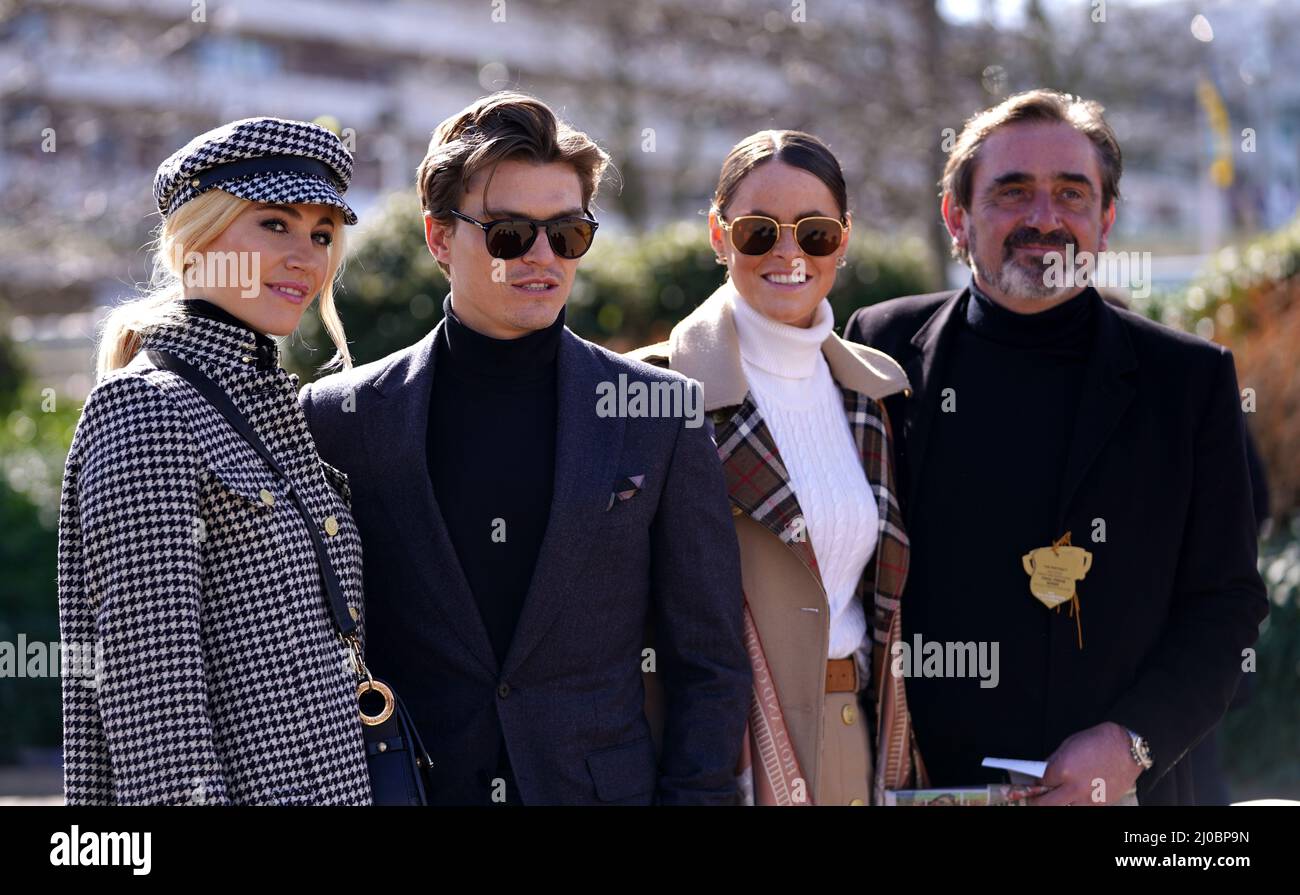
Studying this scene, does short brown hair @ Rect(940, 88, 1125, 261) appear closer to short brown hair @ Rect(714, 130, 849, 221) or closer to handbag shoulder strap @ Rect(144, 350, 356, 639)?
short brown hair @ Rect(714, 130, 849, 221)

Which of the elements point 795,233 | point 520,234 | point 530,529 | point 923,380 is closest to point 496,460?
point 530,529

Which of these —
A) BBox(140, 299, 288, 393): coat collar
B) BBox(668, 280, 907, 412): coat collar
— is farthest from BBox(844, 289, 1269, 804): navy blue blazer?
BBox(140, 299, 288, 393): coat collar

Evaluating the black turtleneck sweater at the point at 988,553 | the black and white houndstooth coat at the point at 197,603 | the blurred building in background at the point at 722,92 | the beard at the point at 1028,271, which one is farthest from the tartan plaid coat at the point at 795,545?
the blurred building in background at the point at 722,92

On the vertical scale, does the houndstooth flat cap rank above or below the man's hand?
above

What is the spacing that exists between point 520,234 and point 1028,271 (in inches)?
53.1

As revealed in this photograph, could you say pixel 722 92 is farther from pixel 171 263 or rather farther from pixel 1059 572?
pixel 171 263

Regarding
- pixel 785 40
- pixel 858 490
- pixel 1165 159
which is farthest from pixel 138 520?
pixel 1165 159

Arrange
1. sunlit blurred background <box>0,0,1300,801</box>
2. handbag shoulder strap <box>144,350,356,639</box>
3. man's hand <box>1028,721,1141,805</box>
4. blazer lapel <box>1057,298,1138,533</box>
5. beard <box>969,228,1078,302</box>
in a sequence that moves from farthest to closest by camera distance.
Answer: sunlit blurred background <box>0,0,1300,801</box> < beard <box>969,228,1078,302</box> < blazer lapel <box>1057,298,1138,533</box> < man's hand <box>1028,721,1141,805</box> < handbag shoulder strap <box>144,350,356,639</box>

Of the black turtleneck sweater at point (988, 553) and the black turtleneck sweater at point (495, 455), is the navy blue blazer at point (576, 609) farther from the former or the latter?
the black turtleneck sweater at point (988, 553)

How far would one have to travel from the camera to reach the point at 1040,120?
3.76 meters

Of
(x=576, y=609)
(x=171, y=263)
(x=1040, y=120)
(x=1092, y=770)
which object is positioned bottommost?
(x=1092, y=770)

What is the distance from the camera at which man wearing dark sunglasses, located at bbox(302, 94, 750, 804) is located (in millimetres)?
3072

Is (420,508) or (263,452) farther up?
(263,452)
